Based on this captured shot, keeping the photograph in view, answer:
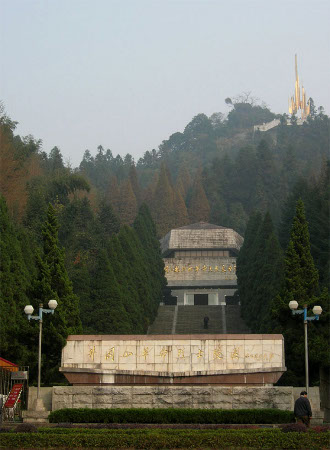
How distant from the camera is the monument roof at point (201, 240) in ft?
167

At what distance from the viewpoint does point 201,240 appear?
2024 inches

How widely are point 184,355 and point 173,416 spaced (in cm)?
179

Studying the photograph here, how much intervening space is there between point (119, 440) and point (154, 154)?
9494cm

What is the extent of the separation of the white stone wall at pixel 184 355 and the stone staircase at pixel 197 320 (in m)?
18.1

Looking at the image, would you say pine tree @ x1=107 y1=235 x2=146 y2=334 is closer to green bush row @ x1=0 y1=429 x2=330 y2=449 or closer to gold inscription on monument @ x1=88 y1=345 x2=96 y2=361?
gold inscription on monument @ x1=88 y1=345 x2=96 y2=361

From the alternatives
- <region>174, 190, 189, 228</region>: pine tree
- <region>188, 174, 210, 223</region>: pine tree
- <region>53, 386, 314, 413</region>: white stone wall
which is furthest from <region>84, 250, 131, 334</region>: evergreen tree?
<region>188, 174, 210, 223</region>: pine tree

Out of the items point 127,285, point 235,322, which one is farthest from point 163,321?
point 127,285

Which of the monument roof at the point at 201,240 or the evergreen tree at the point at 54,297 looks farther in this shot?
the monument roof at the point at 201,240

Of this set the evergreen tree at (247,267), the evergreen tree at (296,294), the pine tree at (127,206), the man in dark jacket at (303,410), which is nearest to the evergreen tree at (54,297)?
the evergreen tree at (296,294)

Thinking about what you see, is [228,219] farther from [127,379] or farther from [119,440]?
[119,440]

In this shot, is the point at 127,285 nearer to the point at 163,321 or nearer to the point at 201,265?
the point at 163,321

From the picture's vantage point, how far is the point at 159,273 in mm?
41000

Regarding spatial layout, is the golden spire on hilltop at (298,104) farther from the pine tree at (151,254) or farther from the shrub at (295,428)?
the shrub at (295,428)

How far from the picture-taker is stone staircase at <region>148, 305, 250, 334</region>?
35406 millimetres
